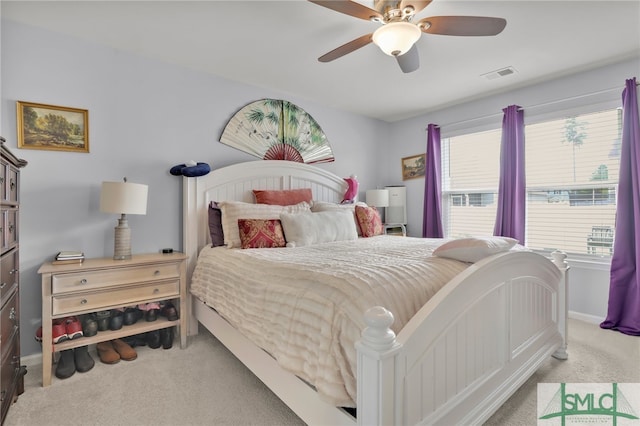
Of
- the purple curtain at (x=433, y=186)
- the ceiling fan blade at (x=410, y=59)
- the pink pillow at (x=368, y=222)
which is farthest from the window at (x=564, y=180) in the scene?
the ceiling fan blade at (x=410, y=59)

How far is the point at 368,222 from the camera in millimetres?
3330

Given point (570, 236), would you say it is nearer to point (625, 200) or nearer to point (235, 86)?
point (625, 200)

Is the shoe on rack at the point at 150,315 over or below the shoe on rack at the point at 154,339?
over

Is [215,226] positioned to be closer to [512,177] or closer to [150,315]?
[150,315]

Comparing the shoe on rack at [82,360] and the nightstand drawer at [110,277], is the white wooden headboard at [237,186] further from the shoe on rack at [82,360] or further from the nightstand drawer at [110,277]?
the shoe on rack at [82,360]

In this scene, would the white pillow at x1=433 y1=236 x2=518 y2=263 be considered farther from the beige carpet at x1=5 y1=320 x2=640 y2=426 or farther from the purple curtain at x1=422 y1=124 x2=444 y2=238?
the purple curtain at x1=422 y1=124 x2=444 y2=238

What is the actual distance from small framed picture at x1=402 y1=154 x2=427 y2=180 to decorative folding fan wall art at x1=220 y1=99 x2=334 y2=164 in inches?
48.2

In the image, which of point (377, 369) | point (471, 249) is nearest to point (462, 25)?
point (471, 249)

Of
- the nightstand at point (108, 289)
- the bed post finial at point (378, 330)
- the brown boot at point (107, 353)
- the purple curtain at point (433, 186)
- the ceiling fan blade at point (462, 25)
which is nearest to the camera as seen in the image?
the bed post finial at point (378, 330)

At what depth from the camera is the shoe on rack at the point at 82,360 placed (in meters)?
2.10

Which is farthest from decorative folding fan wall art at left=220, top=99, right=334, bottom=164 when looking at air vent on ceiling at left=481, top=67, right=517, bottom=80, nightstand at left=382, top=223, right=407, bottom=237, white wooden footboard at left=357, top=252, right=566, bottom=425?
white wooden footboard at left=357, top=252, right=566, bottom=425

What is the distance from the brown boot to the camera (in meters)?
2.22

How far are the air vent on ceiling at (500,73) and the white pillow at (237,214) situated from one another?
2.36 metres

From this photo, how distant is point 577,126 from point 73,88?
4.46m
